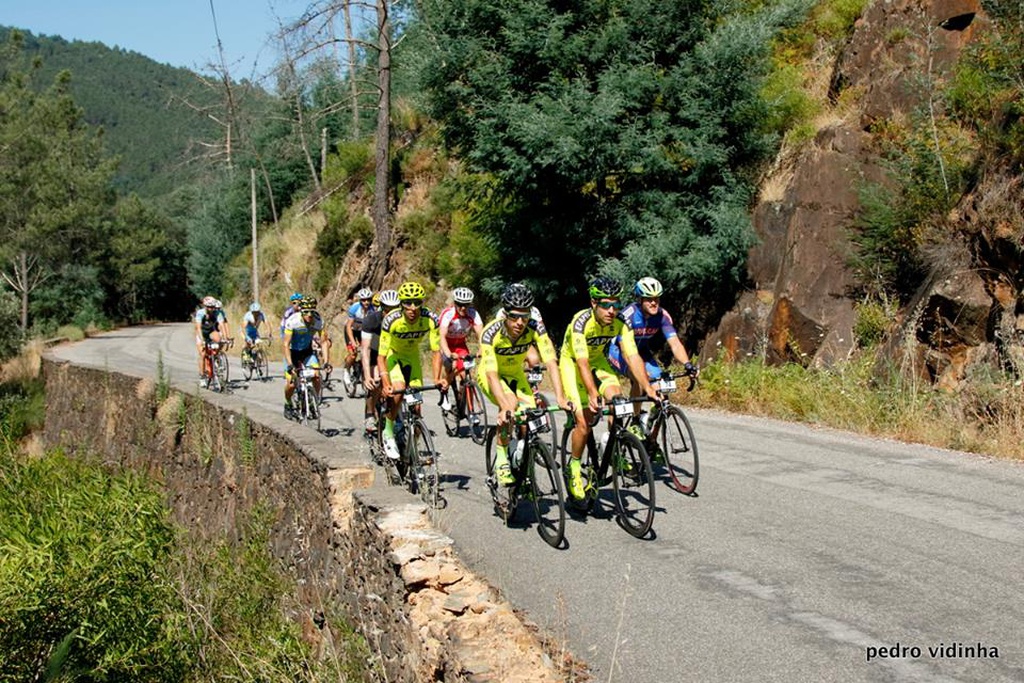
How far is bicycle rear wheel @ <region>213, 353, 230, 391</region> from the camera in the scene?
19.9 meters

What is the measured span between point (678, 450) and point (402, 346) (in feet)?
10.00

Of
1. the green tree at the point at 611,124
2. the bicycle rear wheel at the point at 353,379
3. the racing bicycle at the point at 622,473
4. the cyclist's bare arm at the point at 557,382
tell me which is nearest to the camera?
the racing bicycle at the point at 622,473

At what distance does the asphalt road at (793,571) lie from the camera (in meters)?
5.27

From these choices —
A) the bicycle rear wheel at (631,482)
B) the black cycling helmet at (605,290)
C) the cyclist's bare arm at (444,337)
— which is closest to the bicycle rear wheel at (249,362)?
the cyclist's bare arm at (444,337)

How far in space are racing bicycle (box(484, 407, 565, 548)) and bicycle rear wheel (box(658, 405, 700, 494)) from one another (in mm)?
1496

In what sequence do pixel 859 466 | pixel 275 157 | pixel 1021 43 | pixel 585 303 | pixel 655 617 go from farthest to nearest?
1. pixel 275 157
2. pixel 585 303
3. pixel 1021 43
4. pixel 859 466
5. pixel 655 617

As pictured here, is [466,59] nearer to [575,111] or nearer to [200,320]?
[575,111]

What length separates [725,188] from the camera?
18578 millimetres

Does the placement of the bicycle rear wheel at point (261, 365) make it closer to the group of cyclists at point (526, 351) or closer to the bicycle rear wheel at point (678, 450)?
the group of cyclists at point (526, 351)

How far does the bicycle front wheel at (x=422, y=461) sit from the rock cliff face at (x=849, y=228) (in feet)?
24.6

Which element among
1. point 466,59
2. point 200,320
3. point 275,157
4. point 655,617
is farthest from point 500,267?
point 275,157

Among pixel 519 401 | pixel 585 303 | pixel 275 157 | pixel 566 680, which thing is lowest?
pixel 566 680

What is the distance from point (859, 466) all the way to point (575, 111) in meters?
10.7

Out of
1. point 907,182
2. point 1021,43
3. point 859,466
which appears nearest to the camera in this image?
point 859,466
